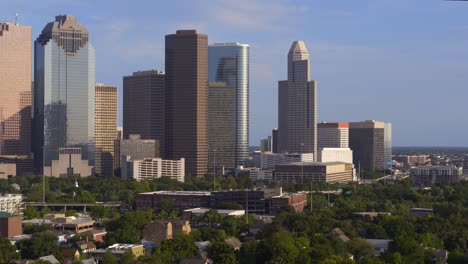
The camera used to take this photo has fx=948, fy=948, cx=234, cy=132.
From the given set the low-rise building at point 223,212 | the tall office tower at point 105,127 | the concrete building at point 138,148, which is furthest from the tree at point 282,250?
the tall office tower at point 105,127

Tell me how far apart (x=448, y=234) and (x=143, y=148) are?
110ft

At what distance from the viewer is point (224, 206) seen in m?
35.9

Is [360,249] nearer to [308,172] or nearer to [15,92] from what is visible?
[308,172]

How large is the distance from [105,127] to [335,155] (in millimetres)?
17275

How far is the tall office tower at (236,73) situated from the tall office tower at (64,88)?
9028 mm

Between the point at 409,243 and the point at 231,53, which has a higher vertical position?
the point at 231,53

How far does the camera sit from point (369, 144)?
72.7m

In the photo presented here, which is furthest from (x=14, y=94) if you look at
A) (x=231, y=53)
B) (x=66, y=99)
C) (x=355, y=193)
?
(x=355, y=193)

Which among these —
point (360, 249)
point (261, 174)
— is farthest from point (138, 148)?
point (360, 249)

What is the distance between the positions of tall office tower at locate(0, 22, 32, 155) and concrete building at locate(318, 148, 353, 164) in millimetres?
20359

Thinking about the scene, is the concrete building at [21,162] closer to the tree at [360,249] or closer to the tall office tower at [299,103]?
the tall office tower at [299,103]

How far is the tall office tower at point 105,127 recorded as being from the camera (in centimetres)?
5862

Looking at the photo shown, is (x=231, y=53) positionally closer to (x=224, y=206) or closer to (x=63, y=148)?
(x=63, y=148)

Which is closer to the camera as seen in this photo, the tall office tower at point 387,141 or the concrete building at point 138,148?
the concrete building at point 138,148
